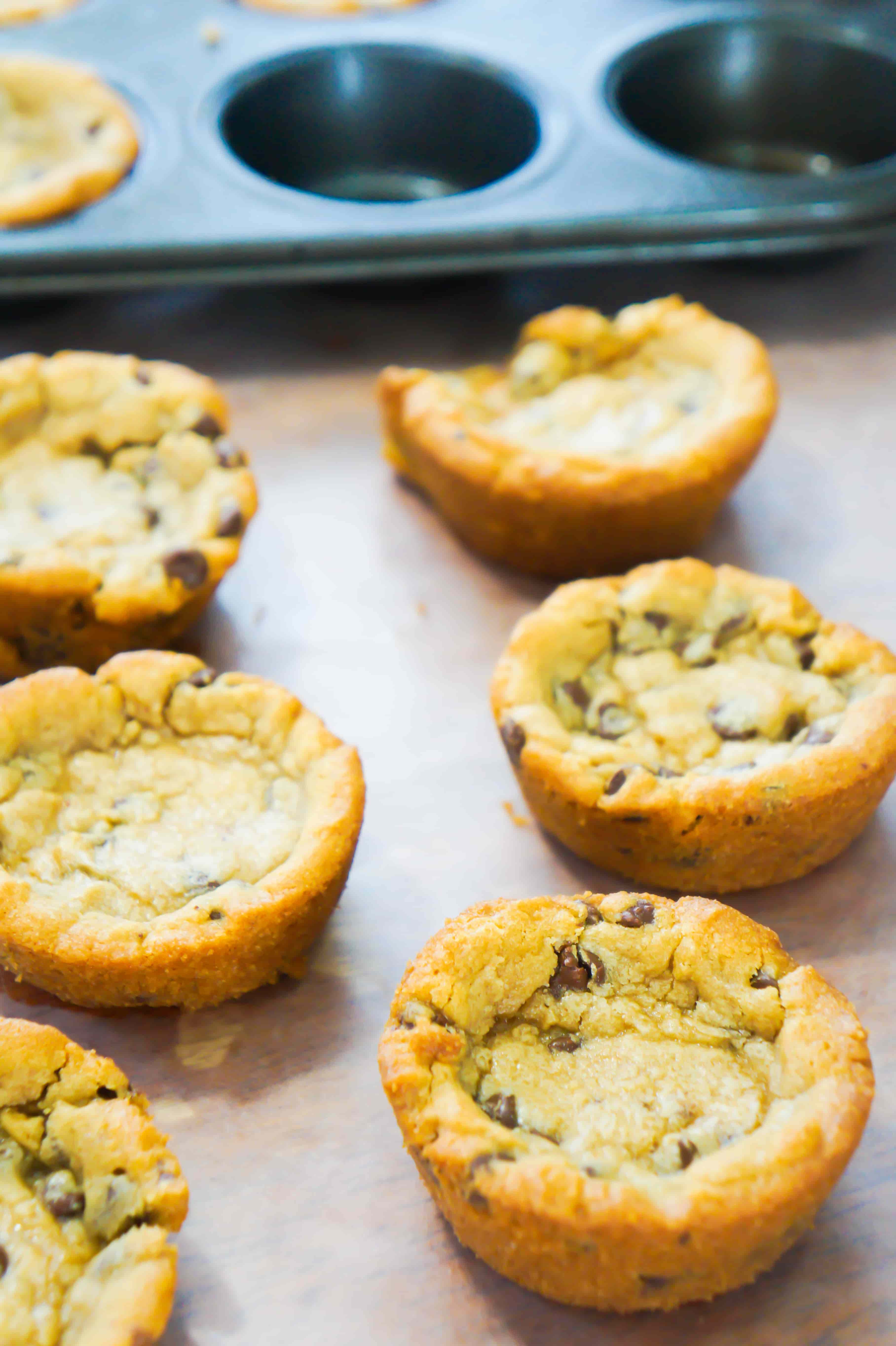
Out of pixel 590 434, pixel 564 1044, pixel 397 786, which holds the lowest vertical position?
pixel 397 786

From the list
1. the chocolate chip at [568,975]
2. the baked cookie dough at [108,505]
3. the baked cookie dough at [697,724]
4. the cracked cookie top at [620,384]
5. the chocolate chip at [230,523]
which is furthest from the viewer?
the cracked cookie top at [620,384]

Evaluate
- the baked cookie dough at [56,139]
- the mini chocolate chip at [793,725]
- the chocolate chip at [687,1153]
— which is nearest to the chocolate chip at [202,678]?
the mini chocolate chip at [793,725]

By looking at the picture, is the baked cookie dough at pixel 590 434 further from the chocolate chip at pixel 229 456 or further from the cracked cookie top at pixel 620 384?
the chocolate chip at pixel 229 456

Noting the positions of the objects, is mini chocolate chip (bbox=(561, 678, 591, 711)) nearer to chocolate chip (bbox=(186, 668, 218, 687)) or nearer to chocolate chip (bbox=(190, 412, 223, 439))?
chocolate chip (bbox=(186, 668, 218, 687))

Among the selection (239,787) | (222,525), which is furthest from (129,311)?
(239,787)

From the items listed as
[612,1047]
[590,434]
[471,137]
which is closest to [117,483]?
[590,434]

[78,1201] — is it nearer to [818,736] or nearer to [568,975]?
[568,975]

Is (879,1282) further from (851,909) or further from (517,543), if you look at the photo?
(517,543)
